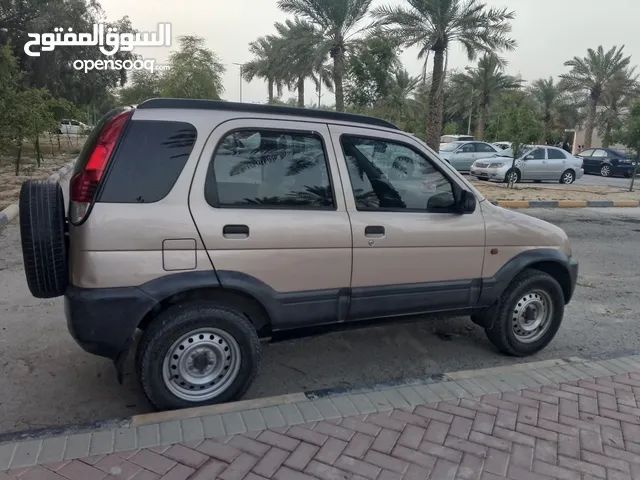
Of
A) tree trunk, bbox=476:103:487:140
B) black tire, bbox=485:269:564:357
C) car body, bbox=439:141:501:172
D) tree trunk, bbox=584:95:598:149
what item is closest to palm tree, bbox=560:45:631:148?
tree trunk, bbox=584:95:598:149

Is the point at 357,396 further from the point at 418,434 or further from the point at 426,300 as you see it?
the point at 426,300

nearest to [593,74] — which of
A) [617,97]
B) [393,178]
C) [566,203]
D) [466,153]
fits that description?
[617,97]

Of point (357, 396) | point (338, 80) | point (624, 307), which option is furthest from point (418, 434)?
point (338, 80)

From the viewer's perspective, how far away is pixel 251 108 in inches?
139

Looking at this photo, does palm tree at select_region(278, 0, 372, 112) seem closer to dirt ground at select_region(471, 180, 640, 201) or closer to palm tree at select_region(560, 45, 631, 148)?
dirt ground at select_region(471, 180, 640, 201)

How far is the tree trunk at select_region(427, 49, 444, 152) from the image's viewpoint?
19.9 metres

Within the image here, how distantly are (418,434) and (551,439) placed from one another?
29.9 inches

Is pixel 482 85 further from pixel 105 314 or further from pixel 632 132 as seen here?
pixel 105 314

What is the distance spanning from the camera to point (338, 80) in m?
25.2

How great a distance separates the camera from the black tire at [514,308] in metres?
4.42

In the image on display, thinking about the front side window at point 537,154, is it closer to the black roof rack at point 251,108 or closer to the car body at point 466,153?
the car body at point 466,153

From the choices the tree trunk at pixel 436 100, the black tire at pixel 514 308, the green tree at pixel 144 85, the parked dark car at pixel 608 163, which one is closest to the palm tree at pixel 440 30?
the tree trunk at pixel 436 100

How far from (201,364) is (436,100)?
18.4m

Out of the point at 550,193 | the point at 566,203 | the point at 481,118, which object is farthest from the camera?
the point at 481,118
